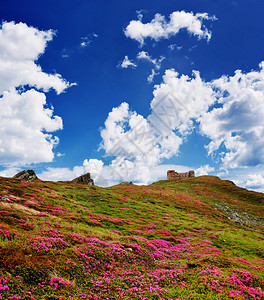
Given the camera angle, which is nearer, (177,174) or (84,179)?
(84,179)

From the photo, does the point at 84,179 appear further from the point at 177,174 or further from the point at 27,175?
the point at 177,174

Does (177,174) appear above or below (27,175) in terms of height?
above

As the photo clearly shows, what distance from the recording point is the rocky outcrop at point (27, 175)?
5164 cm

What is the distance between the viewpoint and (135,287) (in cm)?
1031

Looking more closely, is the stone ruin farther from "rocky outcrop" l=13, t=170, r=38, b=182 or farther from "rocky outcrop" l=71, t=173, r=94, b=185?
"rocky outcrop" l=13, t=170, r=38, b=182

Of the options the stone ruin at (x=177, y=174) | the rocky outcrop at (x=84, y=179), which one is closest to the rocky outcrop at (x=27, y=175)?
the rocky outcrop at (x=84, y=179)

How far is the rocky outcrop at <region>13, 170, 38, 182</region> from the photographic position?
169ft

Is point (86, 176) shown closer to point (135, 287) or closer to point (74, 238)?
point (74, 238)

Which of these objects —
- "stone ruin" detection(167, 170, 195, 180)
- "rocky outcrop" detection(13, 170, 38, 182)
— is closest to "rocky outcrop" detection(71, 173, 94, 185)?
→ "rocky outcrop" detection(13, 170, 38, 182)

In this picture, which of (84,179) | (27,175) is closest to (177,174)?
(84,179)

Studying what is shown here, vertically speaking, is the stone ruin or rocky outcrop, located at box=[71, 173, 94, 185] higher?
the stone ruin

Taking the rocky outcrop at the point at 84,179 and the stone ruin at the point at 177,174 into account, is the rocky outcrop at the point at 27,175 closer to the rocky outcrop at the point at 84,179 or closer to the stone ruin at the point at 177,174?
the rocky outcrop at the point at 84,179

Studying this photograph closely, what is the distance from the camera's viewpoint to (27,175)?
173 feet

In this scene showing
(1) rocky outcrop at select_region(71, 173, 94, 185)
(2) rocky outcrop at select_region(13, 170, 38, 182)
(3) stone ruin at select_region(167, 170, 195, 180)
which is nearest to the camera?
(2) rocky outcrop at select_region(13, 170, 38, 182)
